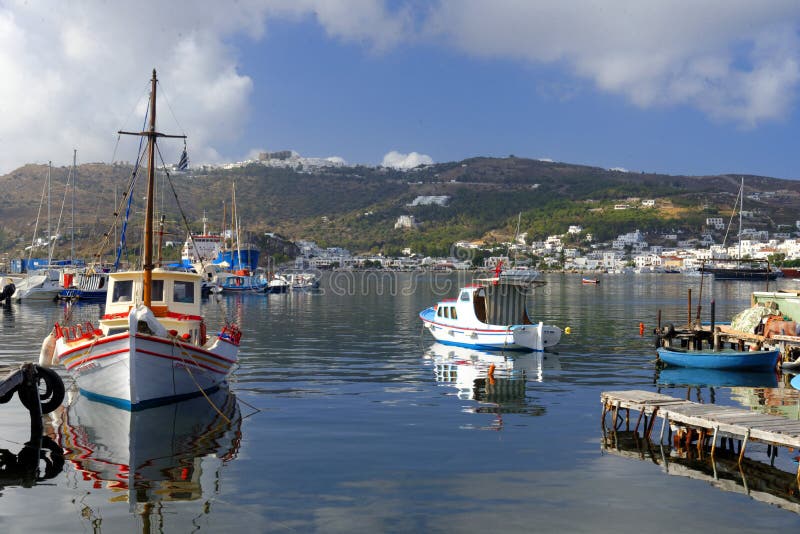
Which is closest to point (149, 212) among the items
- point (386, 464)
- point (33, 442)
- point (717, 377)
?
point (33, 442)

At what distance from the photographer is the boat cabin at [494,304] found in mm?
40750

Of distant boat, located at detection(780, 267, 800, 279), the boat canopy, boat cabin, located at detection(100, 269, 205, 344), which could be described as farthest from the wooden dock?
distant boat, located at detection(780, 267, 800, 279)

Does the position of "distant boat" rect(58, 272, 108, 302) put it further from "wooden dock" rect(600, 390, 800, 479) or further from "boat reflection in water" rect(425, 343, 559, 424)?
"wooden dock" rect(600, 390, 800, 479)

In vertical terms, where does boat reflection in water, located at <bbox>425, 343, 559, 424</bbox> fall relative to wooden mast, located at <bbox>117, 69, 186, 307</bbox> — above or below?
below

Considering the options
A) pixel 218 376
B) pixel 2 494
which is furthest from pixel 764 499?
pixel 218 376

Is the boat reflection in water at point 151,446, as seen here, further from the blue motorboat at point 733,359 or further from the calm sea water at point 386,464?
the blue motorboat at point 733,359

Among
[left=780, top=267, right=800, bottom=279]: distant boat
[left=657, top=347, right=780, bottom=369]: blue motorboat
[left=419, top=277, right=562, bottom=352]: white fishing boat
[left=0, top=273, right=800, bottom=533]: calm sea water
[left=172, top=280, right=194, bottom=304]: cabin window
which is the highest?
[left=780, top=267, right=800, bottom=279]: distant boat

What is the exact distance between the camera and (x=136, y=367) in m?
22.5

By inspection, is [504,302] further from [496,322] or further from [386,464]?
[386,464]

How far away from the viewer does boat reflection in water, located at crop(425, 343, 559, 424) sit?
26.2m

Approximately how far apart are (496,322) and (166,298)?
796 inches

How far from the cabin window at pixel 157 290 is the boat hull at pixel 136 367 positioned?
3.38m

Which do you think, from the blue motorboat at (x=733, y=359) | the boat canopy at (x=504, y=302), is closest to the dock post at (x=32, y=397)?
the boat canopy at (x=504, y=302)

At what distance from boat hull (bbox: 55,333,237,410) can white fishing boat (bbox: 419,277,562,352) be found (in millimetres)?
18944
